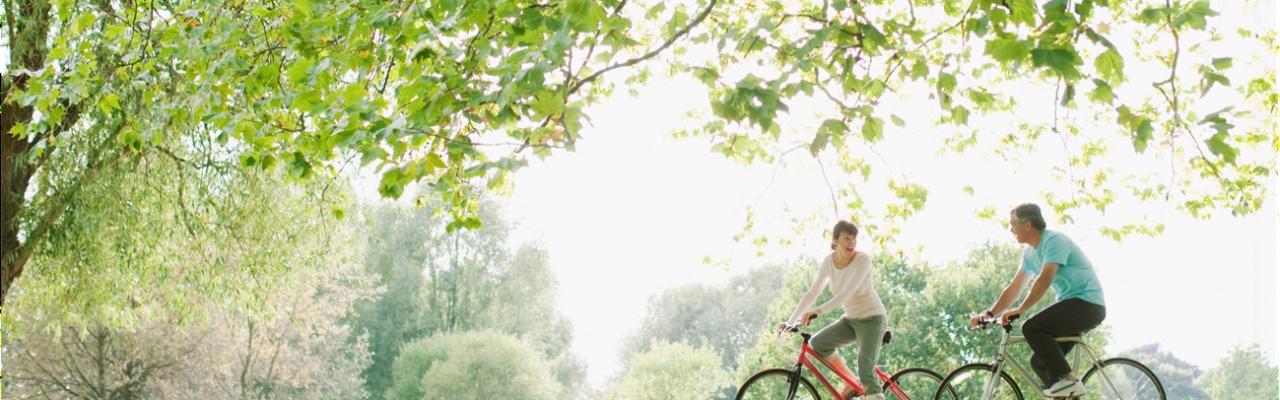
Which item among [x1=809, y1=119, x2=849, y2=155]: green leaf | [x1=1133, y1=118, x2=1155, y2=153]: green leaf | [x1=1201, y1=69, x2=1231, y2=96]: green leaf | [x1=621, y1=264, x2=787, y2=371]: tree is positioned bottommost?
[x1=1133, y1=118, x2=1155, y2=153]: green leaf

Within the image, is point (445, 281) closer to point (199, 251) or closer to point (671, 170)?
point (671, 170)

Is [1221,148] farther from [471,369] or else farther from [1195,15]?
[471,369]

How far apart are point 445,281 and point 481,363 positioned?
497cm

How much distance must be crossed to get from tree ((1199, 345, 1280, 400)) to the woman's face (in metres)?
33.0

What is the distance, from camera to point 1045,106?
12742mm

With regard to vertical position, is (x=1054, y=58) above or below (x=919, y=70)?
below

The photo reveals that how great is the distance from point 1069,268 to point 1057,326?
0.38 m

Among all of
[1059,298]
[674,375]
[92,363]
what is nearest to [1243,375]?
[674,375]

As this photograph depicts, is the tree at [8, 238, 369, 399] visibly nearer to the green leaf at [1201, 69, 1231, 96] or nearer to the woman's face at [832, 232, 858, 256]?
the woman's face at [832, 232, 858, 256]

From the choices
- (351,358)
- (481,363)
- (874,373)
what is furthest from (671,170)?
(874,373)

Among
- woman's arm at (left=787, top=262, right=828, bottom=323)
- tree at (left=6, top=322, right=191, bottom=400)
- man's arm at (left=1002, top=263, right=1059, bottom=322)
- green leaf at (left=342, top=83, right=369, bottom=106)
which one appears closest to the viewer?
green leaf at (left=342, top=83, right=369, bottom=106)

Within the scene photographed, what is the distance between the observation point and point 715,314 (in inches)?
2013

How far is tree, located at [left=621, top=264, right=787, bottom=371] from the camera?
1992 inches

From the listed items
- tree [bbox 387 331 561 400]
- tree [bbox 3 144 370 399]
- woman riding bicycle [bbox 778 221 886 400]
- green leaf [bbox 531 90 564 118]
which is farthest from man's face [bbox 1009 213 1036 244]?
tree [bbox 387 331 561 400]
